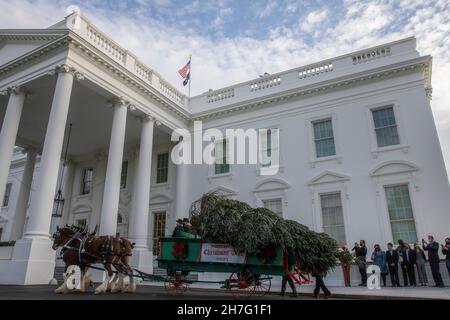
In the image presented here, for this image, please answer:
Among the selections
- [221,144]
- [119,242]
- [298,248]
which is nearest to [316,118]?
[221,144]

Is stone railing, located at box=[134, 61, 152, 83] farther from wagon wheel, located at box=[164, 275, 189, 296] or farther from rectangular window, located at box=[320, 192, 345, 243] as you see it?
wagon wheel, located at box=[164, 275, 189, 296]

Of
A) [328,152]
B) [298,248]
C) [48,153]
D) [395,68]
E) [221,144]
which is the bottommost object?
[298,248]

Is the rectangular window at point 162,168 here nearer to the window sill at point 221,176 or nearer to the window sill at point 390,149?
the window sill at point 221,176

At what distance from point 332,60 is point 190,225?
1188cm

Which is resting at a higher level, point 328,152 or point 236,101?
point 236,101

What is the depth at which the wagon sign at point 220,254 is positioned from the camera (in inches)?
285

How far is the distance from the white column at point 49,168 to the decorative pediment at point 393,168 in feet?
40.5

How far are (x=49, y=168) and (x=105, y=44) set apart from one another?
244 inches

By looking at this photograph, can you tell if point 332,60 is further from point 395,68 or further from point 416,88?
point 416,88

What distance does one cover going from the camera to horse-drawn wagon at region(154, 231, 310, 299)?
278 inches

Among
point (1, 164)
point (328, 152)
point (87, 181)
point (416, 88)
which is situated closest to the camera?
point (1, 164)

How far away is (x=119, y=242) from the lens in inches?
335

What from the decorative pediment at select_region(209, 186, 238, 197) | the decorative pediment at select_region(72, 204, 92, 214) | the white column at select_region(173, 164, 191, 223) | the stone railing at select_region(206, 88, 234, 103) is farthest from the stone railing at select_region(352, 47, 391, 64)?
the decorative pediment at select_region(72, 204, 92, 214)

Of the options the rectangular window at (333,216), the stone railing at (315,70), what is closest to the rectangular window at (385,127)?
the rectangular window at (333,216)
